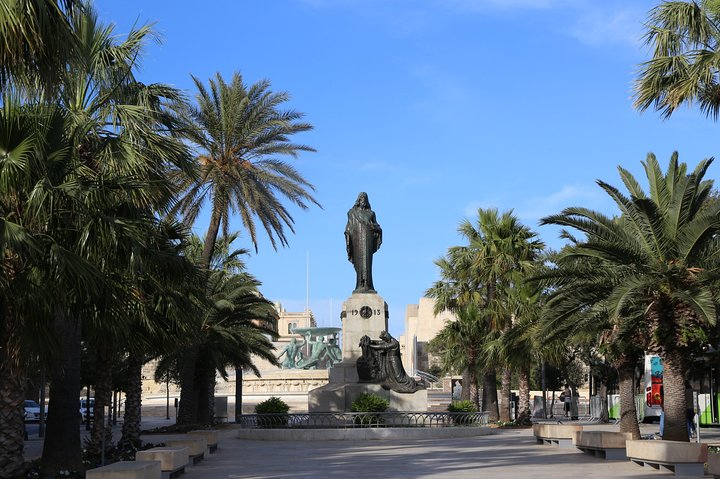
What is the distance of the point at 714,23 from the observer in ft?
51.8

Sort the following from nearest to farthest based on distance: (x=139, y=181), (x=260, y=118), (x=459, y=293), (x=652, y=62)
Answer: (x=139, y=181) < (x=652, y=62) < (x=260, y=118) < (x=459, y=293)

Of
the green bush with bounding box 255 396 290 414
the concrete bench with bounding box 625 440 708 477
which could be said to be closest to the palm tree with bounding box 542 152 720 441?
the concrete bench with bounding box 625 440 708 477

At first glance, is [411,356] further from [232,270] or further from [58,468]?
[58,468]

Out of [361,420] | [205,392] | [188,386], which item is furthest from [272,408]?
[205,392]

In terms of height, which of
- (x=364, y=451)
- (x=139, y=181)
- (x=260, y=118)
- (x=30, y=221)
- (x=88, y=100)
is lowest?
(x=364, y=451)

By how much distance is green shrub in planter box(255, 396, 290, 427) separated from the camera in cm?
2922

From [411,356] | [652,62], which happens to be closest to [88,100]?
[652,62]

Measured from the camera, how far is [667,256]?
17.2 m

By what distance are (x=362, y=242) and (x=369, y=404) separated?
231 inches

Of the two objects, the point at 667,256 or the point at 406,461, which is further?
the point at 406,461

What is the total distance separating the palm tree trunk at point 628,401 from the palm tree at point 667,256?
4.10 m

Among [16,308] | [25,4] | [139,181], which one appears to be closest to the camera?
[25,4]

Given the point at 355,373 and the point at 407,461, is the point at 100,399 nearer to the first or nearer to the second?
the point at 407,461

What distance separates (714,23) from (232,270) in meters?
32.1
